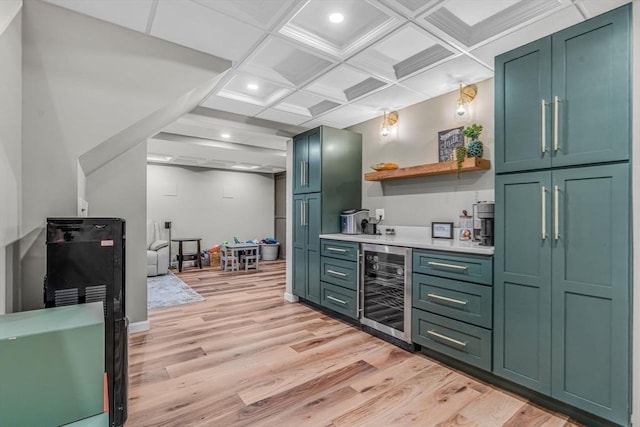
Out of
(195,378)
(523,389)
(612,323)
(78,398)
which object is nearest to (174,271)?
(195,378)

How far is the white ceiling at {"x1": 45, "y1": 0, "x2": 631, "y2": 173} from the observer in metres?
1.89

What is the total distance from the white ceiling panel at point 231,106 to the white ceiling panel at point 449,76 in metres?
1.72

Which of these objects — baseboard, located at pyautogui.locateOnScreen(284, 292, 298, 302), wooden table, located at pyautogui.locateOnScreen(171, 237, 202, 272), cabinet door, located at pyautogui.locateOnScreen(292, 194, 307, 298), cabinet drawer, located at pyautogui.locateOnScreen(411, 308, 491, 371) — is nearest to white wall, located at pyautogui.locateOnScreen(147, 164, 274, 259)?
wooden table, located at pyautogui.locateOnScreen(171, 237, 202, 272)

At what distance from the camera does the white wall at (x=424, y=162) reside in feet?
9.26

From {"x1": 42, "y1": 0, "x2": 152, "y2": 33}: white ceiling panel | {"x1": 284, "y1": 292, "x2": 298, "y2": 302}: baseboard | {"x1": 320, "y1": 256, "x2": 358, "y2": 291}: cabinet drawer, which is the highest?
{"x1": 42, "y1": 0, "x2": 152, "y2": 33}: white ceiling panel

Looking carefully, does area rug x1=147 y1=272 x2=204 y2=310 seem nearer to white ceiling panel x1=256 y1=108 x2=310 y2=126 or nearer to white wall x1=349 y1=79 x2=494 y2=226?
white ceiling panel x1=256 y1=108 x2=310 y2=126

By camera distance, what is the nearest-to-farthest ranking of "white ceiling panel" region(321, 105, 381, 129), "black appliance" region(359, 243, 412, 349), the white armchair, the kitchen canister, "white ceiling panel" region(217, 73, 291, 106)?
"black appliance" region(359, 243, 412, 349) < the kitchen canister < "white ceiling panel" region(217, 73, 291, 106) < "white ceiling panel" region(321, 105, 381, 129) < the white armchair

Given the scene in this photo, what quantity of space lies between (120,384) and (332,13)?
2.55 metres

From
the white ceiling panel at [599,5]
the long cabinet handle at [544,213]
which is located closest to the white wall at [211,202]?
the long cabinet handle at [544,213]

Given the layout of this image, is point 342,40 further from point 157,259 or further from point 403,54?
point 157,259

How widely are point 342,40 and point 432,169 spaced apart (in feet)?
4.82

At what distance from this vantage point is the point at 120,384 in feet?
5.27

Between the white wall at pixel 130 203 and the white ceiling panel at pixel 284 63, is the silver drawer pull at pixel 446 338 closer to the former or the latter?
the white ceiling panel at pixel 284 63

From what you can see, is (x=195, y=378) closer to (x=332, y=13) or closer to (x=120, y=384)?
(x=120, y=384)
